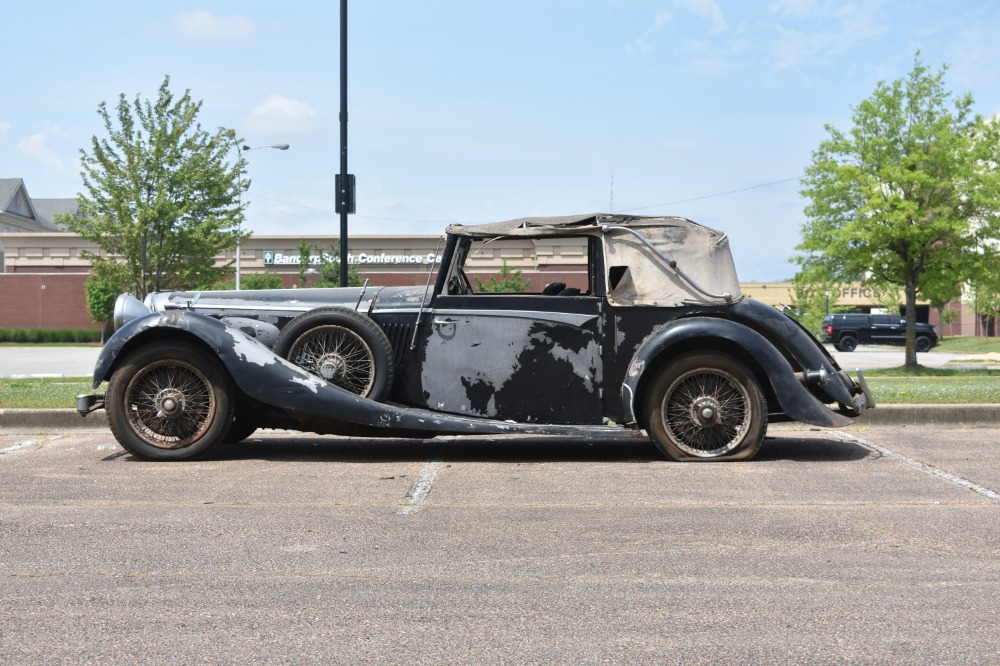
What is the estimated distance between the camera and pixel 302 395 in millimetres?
7516

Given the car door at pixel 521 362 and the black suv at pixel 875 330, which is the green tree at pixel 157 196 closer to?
the car door at pixel 521 362

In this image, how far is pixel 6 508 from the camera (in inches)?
228

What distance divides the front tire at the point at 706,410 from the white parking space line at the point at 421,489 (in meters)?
1.63

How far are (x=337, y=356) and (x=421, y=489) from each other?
1718 mm

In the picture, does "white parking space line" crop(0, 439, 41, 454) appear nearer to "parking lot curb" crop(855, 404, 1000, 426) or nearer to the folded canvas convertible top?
the folded canvas convertible top

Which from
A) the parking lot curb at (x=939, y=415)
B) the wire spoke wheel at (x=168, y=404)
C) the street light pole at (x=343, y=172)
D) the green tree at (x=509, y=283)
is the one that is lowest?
the parking lot curb at (x=939, y=415)

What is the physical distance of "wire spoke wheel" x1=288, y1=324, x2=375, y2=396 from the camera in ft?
25.4

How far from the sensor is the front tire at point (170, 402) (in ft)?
25.1

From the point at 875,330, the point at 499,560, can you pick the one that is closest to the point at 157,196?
the point at 499,560

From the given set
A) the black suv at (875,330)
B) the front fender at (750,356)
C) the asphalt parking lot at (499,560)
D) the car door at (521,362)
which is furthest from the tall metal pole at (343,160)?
the black suv at (875,330)

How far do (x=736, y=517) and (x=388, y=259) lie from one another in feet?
174

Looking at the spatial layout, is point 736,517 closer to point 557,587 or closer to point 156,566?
point 557,587

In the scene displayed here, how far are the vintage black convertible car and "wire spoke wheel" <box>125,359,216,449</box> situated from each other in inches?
0.4

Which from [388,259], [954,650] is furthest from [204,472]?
[388,259]
